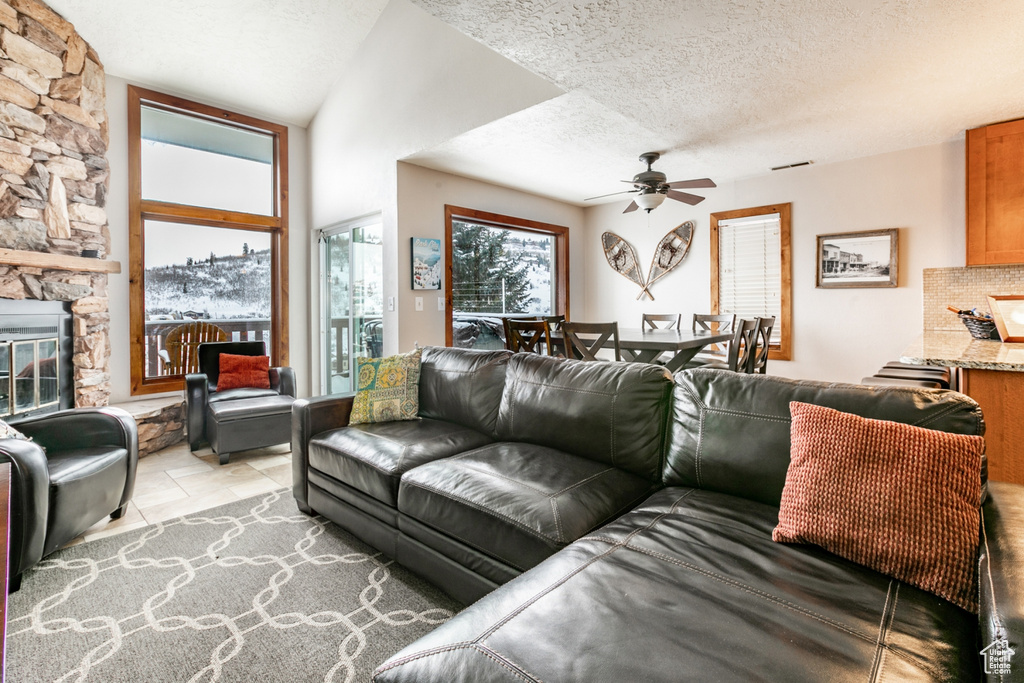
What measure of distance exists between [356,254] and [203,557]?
134 inches

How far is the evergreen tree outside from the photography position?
16.1 feet

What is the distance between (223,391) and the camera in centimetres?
406

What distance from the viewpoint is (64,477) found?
214cm

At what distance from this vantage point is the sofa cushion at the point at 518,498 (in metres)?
1.51

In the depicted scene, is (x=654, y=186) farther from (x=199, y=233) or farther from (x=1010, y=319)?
(x=199, y=233)

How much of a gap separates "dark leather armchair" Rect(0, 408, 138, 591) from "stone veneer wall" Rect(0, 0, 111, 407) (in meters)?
1.56

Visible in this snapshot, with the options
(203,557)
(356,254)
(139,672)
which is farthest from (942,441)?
(356,254)

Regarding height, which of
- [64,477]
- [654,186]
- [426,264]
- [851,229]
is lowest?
[64,477]

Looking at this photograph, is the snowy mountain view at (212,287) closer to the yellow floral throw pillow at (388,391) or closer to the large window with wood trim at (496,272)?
the large window with wood trim at (496,272)

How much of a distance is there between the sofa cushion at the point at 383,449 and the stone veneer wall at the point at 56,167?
2.65 metres

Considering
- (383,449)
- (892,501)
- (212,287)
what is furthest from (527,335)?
(212,287)

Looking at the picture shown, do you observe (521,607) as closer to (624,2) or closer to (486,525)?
(486,525)

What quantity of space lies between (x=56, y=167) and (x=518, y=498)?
428cm

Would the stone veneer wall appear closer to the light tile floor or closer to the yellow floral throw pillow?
the light tile floor
